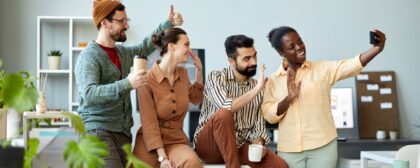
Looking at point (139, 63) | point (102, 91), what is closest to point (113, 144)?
point (102, 91)

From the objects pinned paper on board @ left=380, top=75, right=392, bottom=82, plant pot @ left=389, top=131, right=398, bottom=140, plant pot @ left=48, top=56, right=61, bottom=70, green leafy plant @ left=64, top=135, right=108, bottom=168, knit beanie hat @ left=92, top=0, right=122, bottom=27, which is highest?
knit beanie hat @ left=92, top=0, right=122, bottom=27

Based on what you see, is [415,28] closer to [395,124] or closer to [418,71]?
[418,71]

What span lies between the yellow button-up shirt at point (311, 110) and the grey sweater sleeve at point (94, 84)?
90cm

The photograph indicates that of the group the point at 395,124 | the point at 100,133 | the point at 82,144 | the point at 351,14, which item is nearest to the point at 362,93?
the point at 395,124

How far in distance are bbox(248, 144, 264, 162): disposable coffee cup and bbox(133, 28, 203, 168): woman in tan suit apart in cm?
28

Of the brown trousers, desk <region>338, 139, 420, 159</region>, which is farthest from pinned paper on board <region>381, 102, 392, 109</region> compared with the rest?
the brown trousers

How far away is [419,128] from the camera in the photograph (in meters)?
5.75

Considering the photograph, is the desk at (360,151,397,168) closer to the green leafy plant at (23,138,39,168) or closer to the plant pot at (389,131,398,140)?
the plant pot at (389,131,398,140)

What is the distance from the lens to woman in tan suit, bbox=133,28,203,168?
108 inches

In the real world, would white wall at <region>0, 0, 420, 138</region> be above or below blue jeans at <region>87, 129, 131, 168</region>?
above

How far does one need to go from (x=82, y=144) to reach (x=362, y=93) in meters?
5.06

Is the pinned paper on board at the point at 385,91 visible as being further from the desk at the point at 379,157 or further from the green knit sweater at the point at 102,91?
the green knit sweater at the point at 102,91

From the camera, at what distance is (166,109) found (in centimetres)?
279

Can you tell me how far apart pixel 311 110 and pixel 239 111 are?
1.31ft
